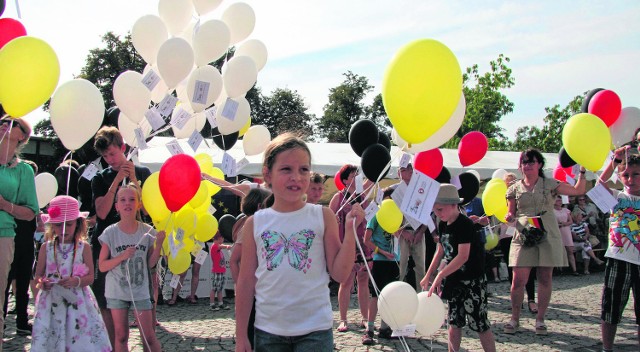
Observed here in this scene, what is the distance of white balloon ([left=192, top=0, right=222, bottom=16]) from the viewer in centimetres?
512

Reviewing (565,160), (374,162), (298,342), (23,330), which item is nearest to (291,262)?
(298,342)

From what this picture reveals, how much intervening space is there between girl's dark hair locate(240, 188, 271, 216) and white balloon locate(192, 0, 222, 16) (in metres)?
2.28

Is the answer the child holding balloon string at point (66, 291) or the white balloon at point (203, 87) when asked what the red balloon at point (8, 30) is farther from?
the white balloon at point (203, 87)

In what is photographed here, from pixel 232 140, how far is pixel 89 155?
156cm

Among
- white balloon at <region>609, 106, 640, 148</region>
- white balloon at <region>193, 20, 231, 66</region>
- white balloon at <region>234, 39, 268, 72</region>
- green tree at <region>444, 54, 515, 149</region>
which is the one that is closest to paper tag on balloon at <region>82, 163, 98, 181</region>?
white balloon at <region>193, 20, 231, 66</region>

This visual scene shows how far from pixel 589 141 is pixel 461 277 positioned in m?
1.60

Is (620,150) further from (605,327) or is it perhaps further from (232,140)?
(232,140)

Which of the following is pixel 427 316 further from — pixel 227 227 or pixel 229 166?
pixel 229 166

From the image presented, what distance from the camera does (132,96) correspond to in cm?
444

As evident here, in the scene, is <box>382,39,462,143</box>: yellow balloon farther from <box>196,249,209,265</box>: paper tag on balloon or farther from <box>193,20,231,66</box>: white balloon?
<box>196,249,209,265</box>: paper tag on balloon

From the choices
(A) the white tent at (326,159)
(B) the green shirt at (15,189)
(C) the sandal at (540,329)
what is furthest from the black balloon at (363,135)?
(A) the white tent at (326,159)

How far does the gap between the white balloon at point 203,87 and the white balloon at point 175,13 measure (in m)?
0.65

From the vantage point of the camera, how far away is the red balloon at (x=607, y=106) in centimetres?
483

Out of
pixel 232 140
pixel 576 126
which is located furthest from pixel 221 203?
pixel 576 126
